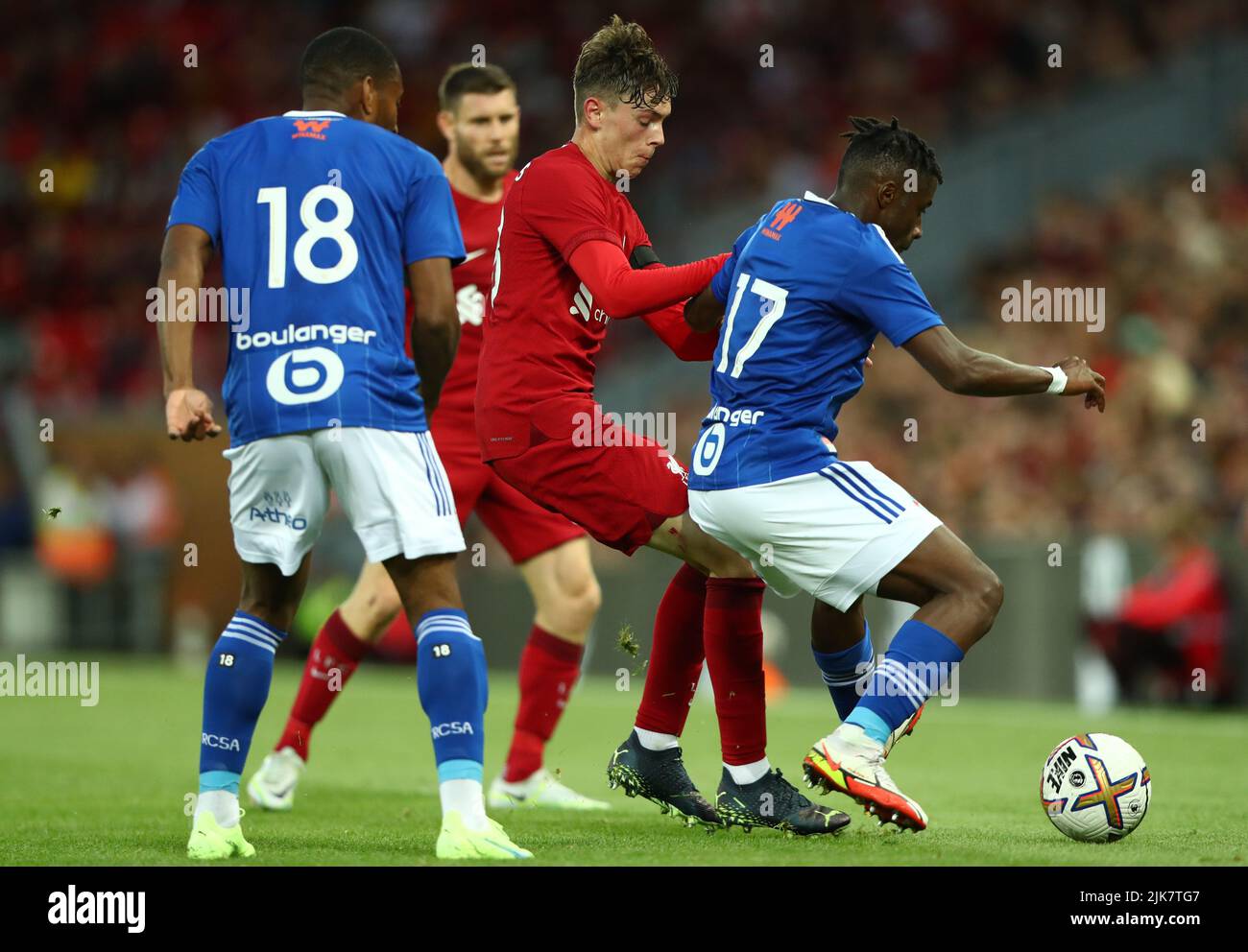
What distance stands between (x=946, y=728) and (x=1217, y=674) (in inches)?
89.7

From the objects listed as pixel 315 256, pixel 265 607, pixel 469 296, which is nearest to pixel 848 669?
pixel 265 607

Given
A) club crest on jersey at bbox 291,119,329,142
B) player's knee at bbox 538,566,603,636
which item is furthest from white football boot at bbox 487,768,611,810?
club crest on jersey at bbox 291,119,329,142

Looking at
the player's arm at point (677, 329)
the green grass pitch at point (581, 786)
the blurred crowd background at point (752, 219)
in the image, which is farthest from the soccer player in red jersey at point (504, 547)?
the blurred crowd background at point (752, 219)

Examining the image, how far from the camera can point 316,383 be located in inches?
205

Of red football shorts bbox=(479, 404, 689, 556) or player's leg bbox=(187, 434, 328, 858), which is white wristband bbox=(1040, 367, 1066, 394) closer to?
red football shorts bbox=(479, 404, 689, 556)

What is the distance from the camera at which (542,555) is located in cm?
749

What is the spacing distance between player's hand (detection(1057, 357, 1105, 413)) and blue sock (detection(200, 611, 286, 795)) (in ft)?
8.14

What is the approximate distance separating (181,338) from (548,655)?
106 inches

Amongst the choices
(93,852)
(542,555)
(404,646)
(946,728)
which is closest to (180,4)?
(404,646)

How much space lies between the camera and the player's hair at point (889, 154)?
5547mm

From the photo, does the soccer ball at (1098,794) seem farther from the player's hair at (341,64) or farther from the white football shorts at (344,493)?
the player's hair at (341,64)

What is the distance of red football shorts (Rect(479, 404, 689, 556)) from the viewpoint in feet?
19.4

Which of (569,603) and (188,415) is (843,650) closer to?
(569,603)

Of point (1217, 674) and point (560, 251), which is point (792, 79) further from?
point (560, 251)
